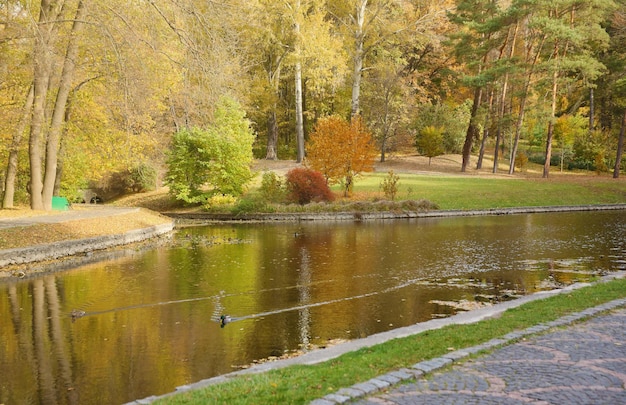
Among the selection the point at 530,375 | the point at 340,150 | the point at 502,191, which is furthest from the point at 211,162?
the point at 530,375

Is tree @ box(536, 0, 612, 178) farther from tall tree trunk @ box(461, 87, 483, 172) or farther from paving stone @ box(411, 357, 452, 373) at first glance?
paving stone @ box(411, 357, 452, 373)

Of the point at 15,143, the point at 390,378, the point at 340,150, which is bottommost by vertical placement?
the point at 390,378

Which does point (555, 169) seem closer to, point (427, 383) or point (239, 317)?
point (239, 317)

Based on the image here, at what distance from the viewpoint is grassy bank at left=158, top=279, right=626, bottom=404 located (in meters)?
5.81

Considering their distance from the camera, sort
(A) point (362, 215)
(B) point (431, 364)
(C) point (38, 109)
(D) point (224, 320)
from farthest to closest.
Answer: (A) point (362, 215), (C) point (38, 109), (D) point (224, 320), (B) point (431, 364)

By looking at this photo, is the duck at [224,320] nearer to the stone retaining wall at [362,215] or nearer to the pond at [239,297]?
the pond at [239,297]

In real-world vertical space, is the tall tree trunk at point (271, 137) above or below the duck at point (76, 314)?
above

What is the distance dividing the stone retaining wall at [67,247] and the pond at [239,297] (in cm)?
141

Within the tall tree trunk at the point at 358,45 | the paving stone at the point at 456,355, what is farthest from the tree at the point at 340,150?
the paving stone at the point at 456,355

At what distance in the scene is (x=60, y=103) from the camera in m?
22.6

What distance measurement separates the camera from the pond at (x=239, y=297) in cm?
809

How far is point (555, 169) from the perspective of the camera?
50.4m

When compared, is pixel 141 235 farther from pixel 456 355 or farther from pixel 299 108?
pixel 299 108

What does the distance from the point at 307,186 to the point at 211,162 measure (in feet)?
21.5
